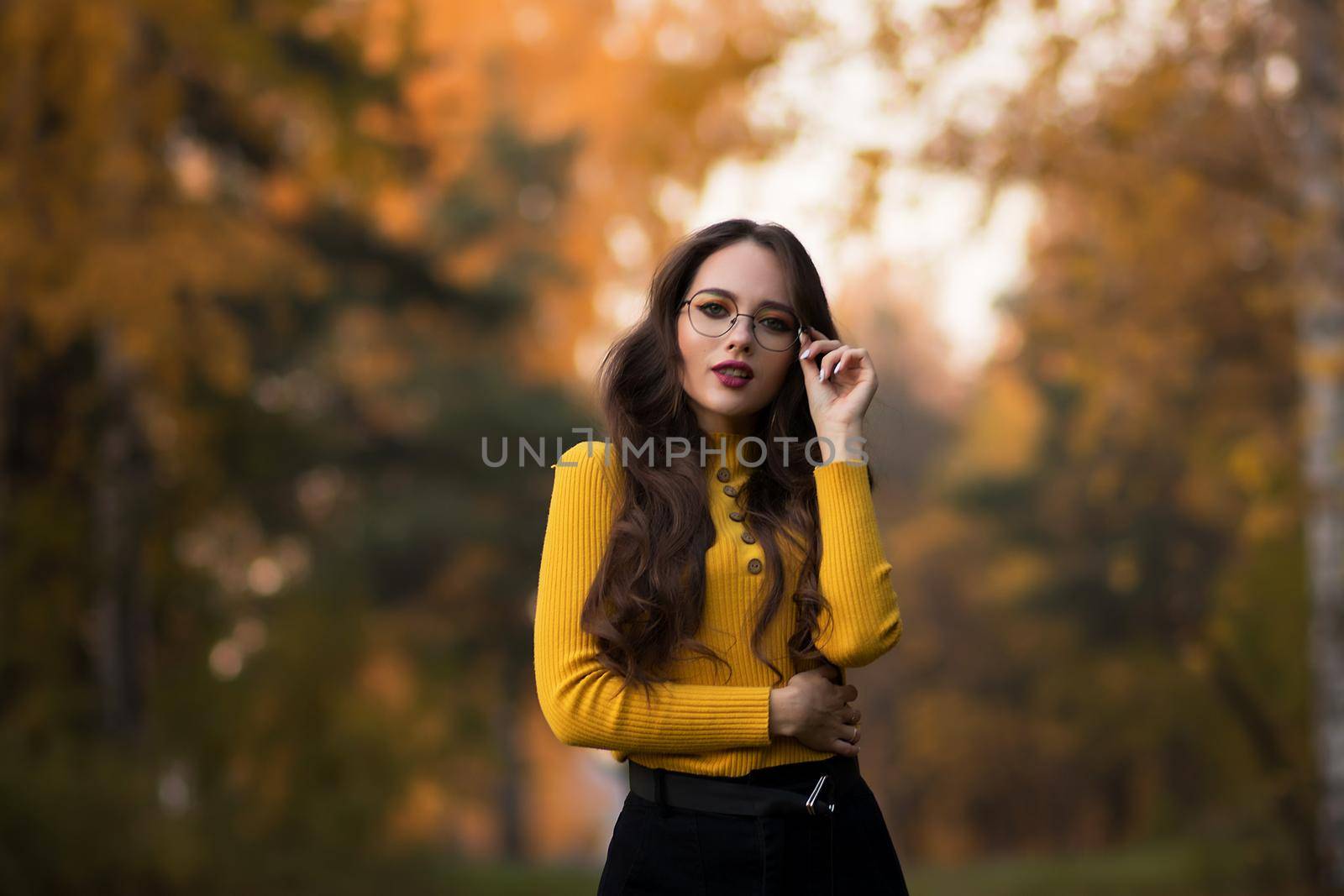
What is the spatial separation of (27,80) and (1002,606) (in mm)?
17814

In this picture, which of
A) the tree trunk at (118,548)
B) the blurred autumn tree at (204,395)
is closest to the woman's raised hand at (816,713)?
the blurred autumn tree at (204,395)

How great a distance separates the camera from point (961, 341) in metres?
29.1

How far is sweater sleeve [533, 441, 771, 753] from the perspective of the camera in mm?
2191

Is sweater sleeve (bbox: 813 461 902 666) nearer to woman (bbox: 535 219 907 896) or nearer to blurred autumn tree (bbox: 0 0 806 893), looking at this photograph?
woman (bbox: 535 219 907 896)

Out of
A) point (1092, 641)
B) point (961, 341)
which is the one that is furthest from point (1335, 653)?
point (961, 341)

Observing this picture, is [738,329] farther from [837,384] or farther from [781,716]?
[781,716]

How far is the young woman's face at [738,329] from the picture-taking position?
2434 millimetres

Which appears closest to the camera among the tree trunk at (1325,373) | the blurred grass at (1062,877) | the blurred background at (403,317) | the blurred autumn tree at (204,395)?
the tree trunk at (1325,373)

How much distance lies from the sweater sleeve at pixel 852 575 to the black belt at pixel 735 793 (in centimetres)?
19

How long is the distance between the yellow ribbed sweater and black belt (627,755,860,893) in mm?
18

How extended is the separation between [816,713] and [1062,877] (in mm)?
12396

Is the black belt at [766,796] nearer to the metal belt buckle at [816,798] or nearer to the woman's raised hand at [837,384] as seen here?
the metal belt buckle at [816,798]

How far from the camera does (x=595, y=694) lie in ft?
7.26

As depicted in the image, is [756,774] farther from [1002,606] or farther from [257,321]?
[1002,606]
